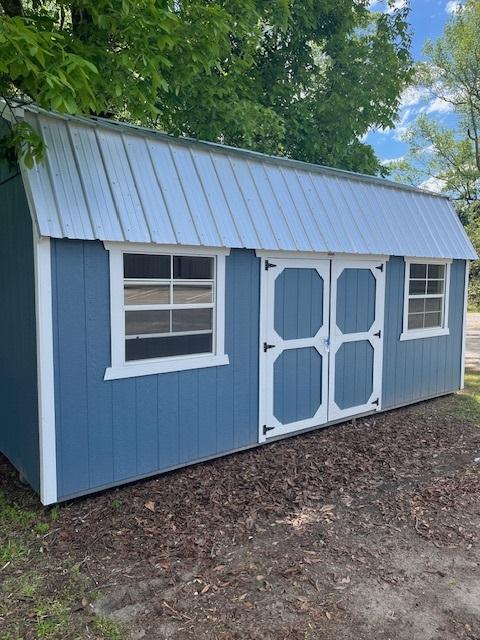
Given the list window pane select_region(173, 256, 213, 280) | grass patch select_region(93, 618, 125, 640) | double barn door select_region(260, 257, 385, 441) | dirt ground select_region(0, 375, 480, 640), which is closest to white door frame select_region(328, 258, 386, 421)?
double barn door select_region(260, 257, 385, 441)

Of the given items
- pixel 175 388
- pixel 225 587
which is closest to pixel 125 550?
pixel 225 587

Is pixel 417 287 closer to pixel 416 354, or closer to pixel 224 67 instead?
pixel 416 354

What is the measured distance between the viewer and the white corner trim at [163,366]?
3.85 meters

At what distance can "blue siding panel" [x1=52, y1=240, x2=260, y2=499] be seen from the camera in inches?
142

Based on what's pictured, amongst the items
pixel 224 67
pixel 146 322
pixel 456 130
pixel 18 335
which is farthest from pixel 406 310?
pixel 456 130

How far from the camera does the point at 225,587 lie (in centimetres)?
273

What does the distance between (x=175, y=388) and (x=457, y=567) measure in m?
2.53

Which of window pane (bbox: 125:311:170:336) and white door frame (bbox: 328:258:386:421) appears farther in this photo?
white door frame (bbox: 328:258:386:421)

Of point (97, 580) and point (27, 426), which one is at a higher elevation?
point (27, 426)

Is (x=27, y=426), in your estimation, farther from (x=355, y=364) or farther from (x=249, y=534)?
(x=355, y=364)

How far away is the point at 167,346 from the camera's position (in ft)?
13.9

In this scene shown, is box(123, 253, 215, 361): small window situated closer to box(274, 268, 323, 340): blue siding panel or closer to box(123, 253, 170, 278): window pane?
box(123, 253, 170, 278): window pane

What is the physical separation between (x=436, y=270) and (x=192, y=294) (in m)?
4.27

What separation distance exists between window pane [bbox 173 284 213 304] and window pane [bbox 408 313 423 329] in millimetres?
3422
